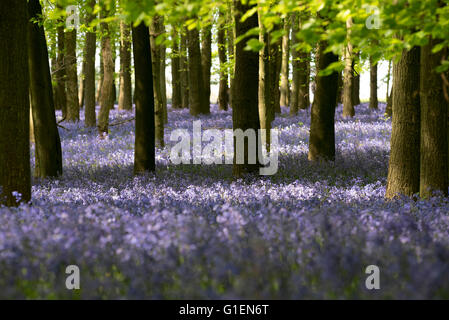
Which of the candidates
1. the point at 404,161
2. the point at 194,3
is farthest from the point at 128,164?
the point at 194,3

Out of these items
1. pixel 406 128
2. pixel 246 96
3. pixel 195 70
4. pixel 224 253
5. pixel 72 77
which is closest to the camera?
pixel 224 253

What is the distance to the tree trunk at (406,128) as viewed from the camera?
7.38 meters

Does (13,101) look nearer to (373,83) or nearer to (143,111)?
(143,111)

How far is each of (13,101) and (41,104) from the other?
13.9ft

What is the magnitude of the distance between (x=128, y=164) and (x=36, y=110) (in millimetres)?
2653

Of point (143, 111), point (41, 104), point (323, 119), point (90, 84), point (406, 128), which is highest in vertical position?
point (90, 84)

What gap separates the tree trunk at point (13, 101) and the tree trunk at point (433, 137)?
5948mm

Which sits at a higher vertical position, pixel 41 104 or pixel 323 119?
pixel 41 104

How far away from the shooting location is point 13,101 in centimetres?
612

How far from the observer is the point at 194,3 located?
4102 mm

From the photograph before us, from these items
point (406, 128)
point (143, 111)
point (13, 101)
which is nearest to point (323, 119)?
point (406, 128)

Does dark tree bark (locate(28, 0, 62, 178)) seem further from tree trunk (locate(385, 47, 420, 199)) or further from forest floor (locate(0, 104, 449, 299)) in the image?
tree trunk (locate(385, 47, 420, 199))


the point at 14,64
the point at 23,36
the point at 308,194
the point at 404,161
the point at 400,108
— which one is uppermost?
the point at 23,36

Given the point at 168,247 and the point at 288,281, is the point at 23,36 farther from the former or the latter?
the point at 288,281
